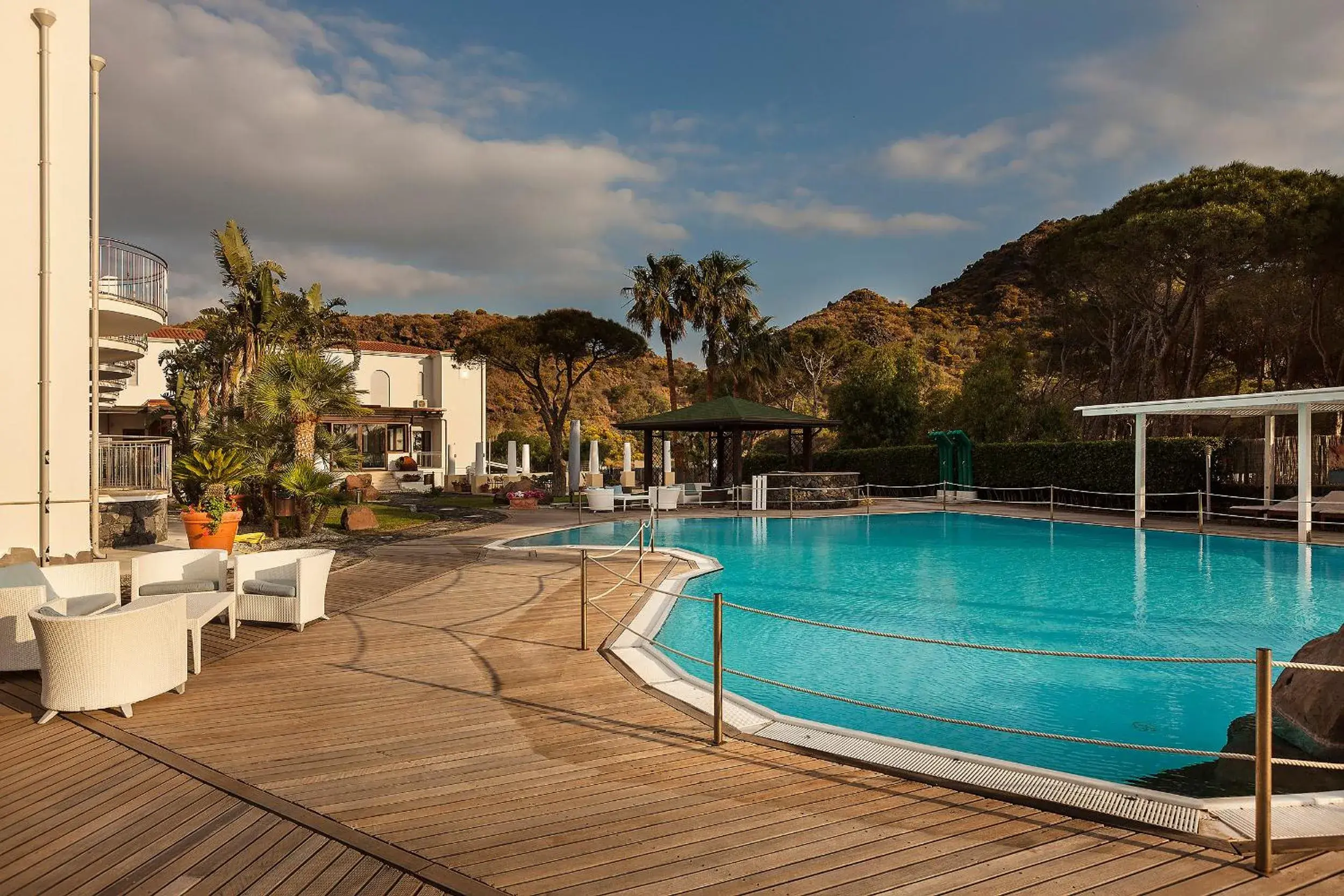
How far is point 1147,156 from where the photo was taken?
25.3 metres

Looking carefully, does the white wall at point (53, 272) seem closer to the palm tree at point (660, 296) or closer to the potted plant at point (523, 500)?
the potted plant at point (523, 500)

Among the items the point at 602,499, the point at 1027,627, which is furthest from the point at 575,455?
the point at 1027,627

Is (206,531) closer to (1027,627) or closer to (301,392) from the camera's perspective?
(301,392)

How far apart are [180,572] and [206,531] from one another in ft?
15.1

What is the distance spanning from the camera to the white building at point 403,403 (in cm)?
3203

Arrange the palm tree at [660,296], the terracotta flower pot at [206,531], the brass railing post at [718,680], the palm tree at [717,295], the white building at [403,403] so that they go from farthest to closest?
the white building at [403,403]
the palm tree at [717,295]
the palm tree at [660,296]
the terracotta flower pot at [206,531]
the brass railing post at [718,680]

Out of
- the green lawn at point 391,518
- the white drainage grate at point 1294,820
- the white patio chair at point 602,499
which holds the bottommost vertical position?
the green lawn at point 391,518

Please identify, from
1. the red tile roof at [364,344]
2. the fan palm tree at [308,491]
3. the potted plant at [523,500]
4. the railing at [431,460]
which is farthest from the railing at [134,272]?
the railing at [431,460]

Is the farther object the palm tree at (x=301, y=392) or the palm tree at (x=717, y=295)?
the palm tree at (x=717, y=295)

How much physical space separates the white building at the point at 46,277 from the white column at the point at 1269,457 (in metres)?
21.8

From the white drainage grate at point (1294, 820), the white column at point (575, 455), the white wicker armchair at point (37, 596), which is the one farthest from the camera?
the white column at point (575, 455)

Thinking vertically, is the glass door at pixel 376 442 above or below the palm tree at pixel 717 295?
below

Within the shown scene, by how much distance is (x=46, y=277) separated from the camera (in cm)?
929

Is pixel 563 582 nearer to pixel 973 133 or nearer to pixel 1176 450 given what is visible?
pixel 1176 450
